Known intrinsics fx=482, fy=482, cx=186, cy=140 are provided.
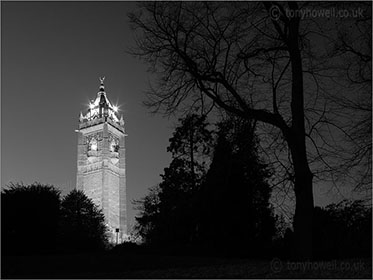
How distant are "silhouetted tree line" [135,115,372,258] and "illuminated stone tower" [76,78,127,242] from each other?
62.6 metres

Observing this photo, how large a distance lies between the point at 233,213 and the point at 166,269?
587 inches

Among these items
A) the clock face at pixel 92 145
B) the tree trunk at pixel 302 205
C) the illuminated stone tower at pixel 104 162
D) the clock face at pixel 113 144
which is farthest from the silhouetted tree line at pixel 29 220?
the clock face at pixel 113 144

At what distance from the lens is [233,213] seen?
24719mm

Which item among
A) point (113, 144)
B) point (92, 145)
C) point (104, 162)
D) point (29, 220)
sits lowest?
point (29, 220)

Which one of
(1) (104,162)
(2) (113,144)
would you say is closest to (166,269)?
(1) (104,162)

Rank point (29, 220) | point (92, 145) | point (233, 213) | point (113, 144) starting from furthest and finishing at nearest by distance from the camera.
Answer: point (113, 144) → point (92, 145) → point (233, 213) → point (29, 220)

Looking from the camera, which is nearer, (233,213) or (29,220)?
(29,220)

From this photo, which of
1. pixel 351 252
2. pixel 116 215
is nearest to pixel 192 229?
pixel 351 252

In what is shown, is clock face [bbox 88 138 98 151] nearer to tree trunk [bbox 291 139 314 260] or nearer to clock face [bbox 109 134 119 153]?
clock face [bbox 109 134 119 153]

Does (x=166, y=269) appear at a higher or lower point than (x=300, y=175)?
lower

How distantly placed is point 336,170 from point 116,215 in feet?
285

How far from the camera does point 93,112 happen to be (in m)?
103

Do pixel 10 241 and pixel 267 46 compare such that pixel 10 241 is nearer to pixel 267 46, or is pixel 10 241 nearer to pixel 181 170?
pixel 267 46

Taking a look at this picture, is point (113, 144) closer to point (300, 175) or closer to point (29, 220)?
point (29, 220)
